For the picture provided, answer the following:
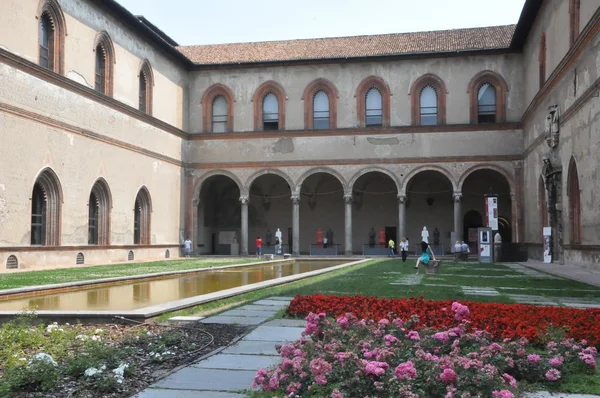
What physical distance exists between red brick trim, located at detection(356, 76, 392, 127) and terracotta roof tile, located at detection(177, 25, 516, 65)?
136 cm

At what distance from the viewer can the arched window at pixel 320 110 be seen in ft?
109

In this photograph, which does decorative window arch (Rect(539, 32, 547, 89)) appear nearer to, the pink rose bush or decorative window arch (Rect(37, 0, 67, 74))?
decorative window arch (Rect(37, 0, 67, 74))

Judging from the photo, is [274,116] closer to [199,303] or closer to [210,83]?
[210,83]

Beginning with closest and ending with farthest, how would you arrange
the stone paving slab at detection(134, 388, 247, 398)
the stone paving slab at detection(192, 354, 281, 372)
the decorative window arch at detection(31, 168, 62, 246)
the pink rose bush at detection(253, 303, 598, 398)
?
the pink rose bush at detection(253, 303, 598, 398)
the stone paving slab at detection(134, 388, 247, 398)
the stone paving slab at detection(192, 354, 281, 372)
the decorative window arch at detection(31, 168, 62, 246)

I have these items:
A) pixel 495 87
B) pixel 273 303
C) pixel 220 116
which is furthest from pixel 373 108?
pixel 273 303

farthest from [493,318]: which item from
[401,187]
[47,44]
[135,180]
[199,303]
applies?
[401,187]

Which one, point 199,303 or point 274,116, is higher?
point 274,116

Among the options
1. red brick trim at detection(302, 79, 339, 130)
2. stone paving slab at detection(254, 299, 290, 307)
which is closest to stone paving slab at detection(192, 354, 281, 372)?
stone paving slab at detection(254, 299, 290, 307)

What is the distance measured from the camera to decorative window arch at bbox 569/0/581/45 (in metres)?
20.3

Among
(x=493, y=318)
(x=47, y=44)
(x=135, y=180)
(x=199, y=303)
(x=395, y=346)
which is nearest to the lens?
(x=395, y=346)

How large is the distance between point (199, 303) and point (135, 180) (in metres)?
19.5

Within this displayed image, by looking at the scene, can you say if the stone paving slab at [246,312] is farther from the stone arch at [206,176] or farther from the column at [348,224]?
the stone arch at [206,176]

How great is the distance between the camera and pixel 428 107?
3212cm

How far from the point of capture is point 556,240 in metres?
23.4
